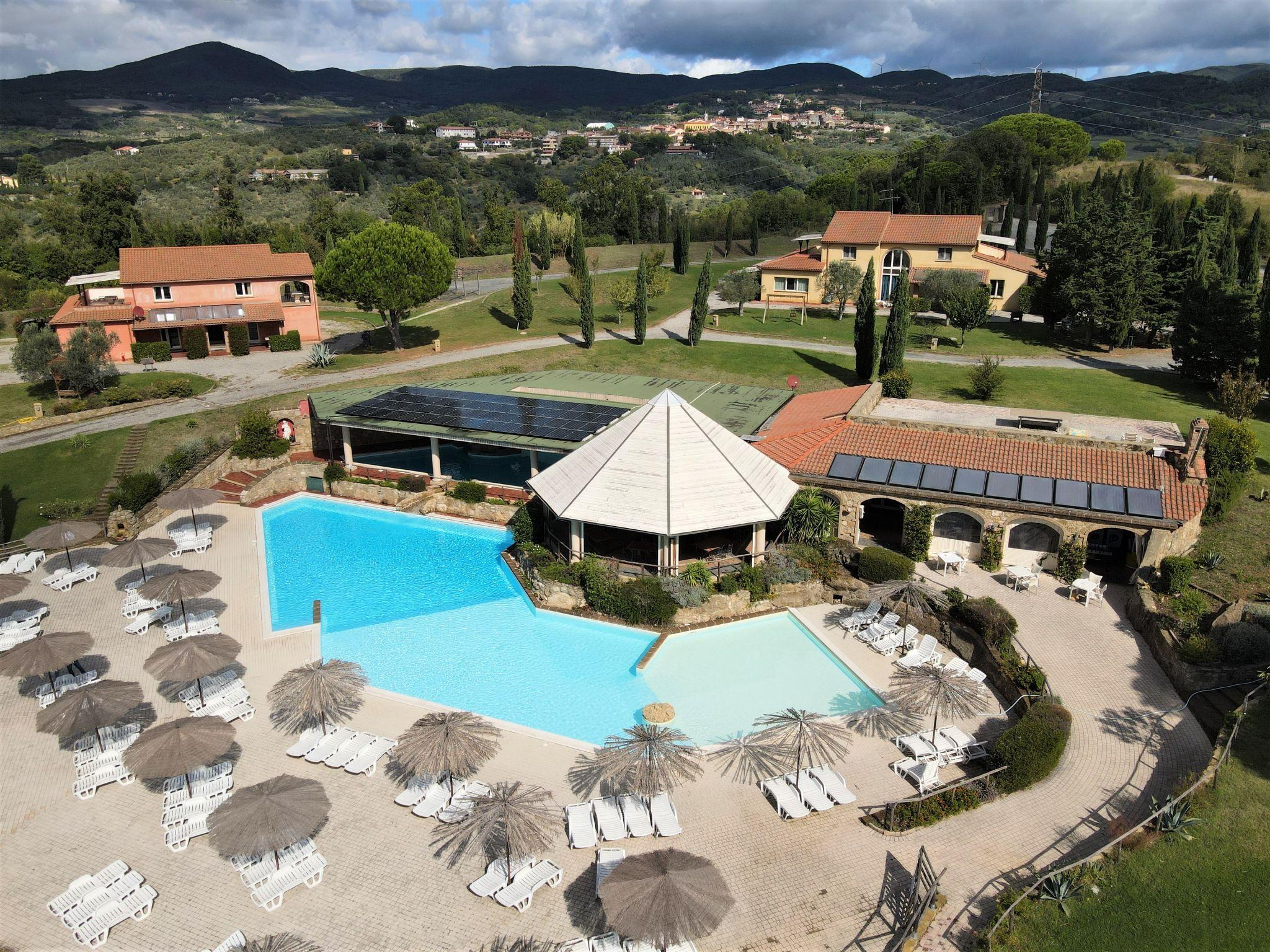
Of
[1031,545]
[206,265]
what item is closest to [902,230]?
[1031,545]

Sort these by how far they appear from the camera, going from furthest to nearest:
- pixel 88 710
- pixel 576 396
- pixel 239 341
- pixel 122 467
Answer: pixel 239 341 → pixel 576 396 → pixel 122 467 → pixel 88 710

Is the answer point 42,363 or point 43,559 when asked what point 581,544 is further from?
point 42,363

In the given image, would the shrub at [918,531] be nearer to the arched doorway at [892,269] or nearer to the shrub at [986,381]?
the shrub at [986,381]

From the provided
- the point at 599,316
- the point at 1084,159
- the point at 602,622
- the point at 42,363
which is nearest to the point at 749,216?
the point at 599,316

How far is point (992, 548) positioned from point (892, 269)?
42425 millimetres

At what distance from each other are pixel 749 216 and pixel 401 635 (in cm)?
8693

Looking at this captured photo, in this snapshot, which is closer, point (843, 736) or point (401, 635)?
point (843, 736)

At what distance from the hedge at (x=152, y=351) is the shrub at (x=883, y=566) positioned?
156ft

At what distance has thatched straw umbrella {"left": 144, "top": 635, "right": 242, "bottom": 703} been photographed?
1989cm

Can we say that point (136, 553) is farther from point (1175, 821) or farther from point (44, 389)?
point (1175, 821)

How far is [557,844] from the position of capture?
1645 centimetres

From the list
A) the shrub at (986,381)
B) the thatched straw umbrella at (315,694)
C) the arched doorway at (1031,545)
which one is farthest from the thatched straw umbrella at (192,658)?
the shrub at (986,381)

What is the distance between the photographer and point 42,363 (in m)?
44.8

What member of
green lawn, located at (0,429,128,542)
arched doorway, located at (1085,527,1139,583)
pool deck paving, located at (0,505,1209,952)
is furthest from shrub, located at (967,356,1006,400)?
green lawn, located at (0,429,128,542)
